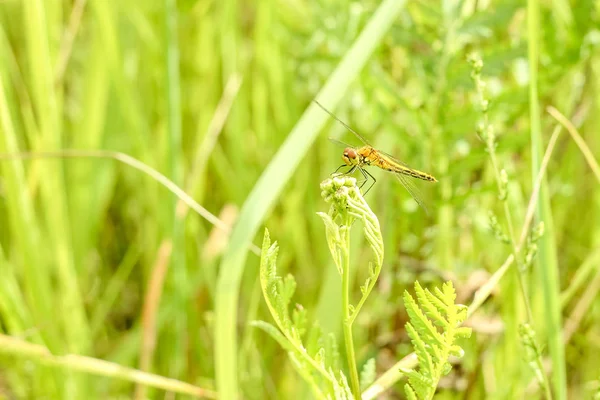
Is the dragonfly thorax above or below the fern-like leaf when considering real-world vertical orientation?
above

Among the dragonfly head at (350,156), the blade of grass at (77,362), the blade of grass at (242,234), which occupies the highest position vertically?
the dragonfly head at (350,156)

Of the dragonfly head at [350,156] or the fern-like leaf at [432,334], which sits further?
the dragonfly head at [350,156]

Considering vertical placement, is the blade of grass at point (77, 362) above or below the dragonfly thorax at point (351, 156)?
below

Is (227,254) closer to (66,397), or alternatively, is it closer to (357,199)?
(357,199)

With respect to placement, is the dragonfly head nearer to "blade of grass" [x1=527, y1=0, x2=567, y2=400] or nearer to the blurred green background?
the blurred green background

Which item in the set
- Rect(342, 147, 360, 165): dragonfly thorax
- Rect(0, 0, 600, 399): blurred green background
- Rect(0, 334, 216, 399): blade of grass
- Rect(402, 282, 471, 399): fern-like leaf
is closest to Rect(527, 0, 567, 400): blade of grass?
Rect(0, 0, 600, 399): blurred green background

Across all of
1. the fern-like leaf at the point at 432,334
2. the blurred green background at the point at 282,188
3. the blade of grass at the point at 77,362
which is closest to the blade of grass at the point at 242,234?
the blurred green background at the point at 282,188

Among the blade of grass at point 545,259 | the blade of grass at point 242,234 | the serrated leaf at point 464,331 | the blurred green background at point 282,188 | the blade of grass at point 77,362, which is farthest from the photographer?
the blurred green background at point 282,188

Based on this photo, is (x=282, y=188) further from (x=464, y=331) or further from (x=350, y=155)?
(x=464, y=331)

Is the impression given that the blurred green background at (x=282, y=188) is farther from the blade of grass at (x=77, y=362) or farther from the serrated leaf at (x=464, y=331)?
the serrated leaf at (x=464, y=331)

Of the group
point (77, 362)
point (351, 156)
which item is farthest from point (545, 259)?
point (77, 362)
